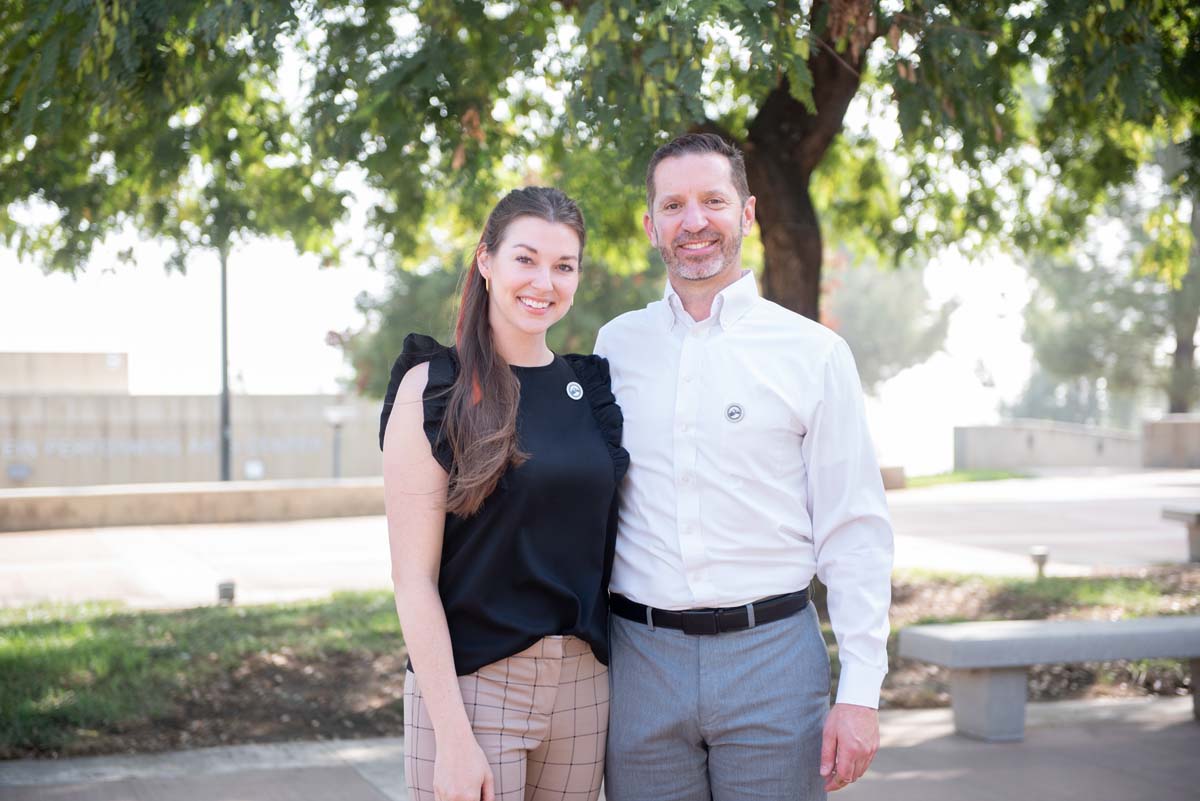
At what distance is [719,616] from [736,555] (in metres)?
0.15

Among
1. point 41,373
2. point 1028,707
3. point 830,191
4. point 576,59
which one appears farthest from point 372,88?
point 41,373

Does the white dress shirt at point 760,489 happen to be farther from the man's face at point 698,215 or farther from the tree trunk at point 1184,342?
the tree trunk at point 1184,342

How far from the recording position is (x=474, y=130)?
22.0ft

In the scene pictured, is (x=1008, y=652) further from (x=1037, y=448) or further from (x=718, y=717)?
(x=1037, y=448)

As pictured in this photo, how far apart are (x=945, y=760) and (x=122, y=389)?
28.2 metres

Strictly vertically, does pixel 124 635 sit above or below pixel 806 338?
below

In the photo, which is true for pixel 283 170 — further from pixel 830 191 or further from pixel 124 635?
pixel 830 191

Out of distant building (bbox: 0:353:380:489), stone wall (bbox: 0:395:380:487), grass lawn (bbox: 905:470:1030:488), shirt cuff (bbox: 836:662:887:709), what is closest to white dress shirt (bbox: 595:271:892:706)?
shirt cuff (bbox: 836:662:887:709)

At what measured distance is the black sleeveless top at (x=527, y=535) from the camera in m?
2.62

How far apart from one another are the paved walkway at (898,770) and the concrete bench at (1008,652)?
0.13 metres

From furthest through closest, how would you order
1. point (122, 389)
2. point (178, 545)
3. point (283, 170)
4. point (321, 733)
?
point (122, 389) < point (178, 545) < point (283, 170) < point (321, 733)

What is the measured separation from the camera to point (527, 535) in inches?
104

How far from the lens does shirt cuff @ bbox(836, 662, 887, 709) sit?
8.98ft

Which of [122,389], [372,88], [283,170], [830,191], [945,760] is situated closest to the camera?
[945,760]
